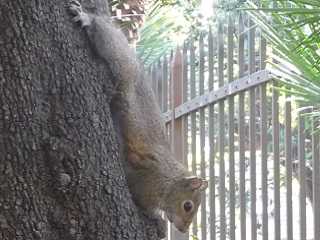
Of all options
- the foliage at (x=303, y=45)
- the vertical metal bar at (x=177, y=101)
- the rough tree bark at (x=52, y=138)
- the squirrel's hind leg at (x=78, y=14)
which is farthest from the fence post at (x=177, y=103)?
the rough tree bark at (x=52, y=138)

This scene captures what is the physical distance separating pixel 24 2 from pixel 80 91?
0.22m

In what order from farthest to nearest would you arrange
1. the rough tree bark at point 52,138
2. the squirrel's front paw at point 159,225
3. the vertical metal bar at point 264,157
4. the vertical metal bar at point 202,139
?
the vertical metal bar at point 202,139 → the vertical metal bar at point 264,157 → the squirrel's front paw at point 159,225 → the rough tree bark at point 52,138

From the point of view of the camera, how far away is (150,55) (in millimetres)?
5230

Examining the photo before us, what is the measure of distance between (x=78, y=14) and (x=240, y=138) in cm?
272

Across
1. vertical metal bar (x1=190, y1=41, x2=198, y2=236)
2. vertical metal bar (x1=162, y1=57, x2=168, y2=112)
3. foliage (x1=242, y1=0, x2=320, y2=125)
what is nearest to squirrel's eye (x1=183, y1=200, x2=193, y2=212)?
foliage (x1=242, y1=0, x2=320, y2=125)

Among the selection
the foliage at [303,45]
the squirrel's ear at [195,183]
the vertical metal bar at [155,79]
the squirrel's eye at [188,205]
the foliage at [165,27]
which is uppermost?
the foliage at [165,27]

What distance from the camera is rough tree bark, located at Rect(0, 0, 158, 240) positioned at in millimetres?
1398

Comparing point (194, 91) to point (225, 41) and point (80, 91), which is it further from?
point (80, 91)

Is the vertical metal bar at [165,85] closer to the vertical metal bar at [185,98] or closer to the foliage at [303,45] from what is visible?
the vertical metal bar at [185,98]

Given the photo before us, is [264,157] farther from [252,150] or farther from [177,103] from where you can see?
[177,103]

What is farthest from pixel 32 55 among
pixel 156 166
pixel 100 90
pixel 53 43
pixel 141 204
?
pixel 156 166

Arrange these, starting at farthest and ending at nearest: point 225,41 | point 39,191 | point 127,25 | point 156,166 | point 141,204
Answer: point 225,41 → point 127,25 → point 156,166 → point 141,204 → point 39,191

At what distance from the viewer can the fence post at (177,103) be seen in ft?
15.2

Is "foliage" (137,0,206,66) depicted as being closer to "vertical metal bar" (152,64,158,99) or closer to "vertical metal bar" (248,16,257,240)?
"vertical metal bar" (152,64,158,99)
